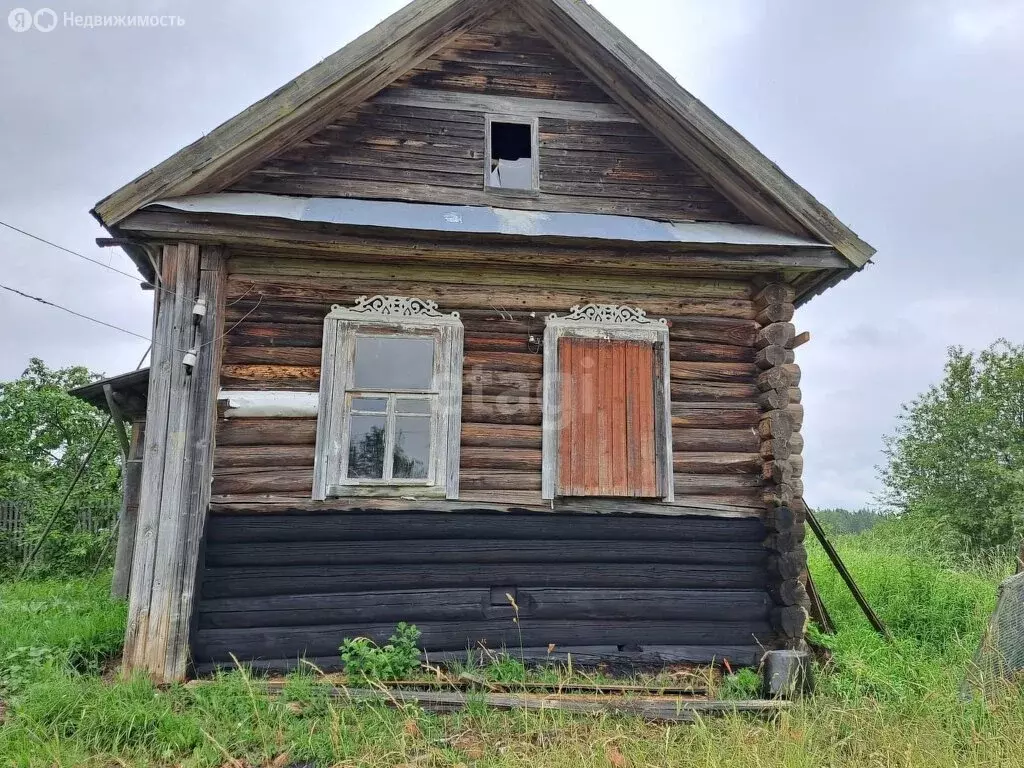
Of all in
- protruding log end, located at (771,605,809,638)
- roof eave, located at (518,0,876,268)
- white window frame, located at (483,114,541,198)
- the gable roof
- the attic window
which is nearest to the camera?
the gable roof

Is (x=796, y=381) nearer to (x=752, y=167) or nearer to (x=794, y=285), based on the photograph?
(x=794, y=285)

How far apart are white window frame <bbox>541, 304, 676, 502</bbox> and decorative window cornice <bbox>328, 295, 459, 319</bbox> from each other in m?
1.00

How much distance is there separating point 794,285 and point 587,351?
225 cm

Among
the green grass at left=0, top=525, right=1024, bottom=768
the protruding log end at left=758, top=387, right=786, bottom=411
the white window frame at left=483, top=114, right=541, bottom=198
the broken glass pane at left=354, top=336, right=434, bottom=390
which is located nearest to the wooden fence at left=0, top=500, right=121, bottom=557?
the green grass at left=0, top=525, right=1024, bottom=768

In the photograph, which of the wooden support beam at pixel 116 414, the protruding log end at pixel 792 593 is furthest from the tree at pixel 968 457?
the wooden support beam at pixel 116 414

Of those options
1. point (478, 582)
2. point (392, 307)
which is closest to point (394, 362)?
point (392, 307)

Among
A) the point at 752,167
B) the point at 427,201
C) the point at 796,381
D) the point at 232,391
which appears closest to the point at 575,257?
the point at 427,201

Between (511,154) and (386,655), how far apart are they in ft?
16.3

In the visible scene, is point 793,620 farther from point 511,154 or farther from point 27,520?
point 27,520

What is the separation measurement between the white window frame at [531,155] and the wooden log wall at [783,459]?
246 cm

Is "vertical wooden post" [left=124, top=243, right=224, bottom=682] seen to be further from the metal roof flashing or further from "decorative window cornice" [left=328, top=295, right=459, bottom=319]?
"decorative window cornice" [left=328, top=295, right=459, bottom=319]

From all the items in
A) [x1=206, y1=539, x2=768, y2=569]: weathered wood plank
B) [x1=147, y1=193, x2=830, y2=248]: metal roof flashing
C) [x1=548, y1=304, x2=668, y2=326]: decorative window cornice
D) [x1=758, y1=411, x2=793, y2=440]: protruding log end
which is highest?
[x1=147, y1=193, x2=830, y2=248]: metal roof flashing

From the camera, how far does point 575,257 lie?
18.1 ft

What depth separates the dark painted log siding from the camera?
16.6 ft
